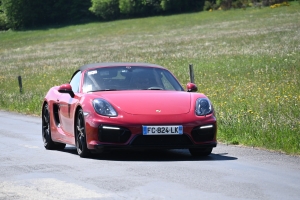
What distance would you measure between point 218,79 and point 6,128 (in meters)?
11.5

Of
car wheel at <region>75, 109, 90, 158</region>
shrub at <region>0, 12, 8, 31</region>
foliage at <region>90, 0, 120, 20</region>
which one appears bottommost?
shrub at <region>0, 12, 8, 31</region>

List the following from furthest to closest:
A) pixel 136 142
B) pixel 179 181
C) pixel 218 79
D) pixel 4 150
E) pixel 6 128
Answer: pixel 218 79
pixel 6 128
pixel 4 150
pixel 136 142
pixel 179 181

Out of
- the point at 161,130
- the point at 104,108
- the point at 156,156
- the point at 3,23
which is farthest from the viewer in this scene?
the point at 3,23

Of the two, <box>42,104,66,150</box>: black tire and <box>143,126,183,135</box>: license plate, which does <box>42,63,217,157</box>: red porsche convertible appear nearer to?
<box>143,126,183,135</box>: license plate

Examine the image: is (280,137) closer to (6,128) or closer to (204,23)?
(6,128)

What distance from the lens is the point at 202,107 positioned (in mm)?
10953

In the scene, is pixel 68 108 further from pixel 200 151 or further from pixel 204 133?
pixel 204 133

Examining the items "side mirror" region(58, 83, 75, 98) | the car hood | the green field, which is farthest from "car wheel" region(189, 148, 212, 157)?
"side mirror" region(58, 83, 75, 98)

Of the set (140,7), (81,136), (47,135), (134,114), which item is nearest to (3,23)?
(140,7)

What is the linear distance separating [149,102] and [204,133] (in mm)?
806

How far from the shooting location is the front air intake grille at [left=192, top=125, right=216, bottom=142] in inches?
421

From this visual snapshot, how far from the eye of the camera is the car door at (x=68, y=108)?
458 inches

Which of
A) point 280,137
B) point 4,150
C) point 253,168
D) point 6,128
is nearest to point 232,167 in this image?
point 253,168

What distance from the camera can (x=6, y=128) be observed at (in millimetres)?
17875
